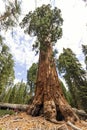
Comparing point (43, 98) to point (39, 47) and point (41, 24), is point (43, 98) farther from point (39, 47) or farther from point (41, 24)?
point (41, 24)

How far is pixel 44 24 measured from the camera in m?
14.3

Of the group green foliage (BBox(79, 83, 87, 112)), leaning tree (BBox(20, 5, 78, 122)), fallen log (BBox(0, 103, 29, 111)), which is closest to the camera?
leaning tree (BBox(20, 5, 78, 122))

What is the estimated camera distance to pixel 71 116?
14.7 metres

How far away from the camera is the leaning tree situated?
48.1 ft

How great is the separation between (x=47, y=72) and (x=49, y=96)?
200cm

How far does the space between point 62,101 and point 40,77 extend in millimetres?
2623

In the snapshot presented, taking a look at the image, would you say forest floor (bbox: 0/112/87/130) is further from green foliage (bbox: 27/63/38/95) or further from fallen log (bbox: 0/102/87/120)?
green foliage (bbox: 27/63/38/95)

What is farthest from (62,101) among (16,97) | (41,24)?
(16,97)

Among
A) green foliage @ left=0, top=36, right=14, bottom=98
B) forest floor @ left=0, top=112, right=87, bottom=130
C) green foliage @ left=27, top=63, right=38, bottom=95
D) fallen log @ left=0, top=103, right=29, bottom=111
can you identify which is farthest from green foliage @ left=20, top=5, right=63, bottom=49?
green foliage @ left=27, top=63, right=38, bottom=95

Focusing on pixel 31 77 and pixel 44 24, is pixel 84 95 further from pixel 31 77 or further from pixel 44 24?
pixel 31 77

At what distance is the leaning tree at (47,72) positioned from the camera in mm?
14648

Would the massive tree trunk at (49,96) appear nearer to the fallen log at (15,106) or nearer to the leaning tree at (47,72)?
the leaning tree at (47,72)

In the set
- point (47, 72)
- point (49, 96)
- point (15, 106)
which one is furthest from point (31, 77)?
point (49, 96)

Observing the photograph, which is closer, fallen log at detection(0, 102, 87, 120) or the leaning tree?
the leaning tree
